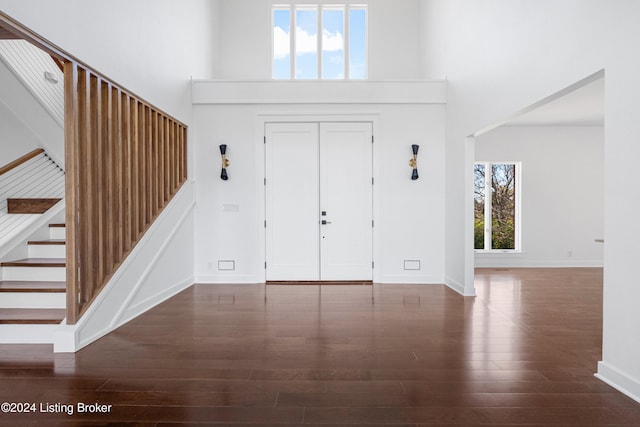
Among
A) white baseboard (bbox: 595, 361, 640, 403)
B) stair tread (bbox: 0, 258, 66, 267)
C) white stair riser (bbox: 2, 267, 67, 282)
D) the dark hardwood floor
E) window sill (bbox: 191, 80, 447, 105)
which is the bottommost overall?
the dark hardwood floor

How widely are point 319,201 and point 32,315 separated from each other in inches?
149

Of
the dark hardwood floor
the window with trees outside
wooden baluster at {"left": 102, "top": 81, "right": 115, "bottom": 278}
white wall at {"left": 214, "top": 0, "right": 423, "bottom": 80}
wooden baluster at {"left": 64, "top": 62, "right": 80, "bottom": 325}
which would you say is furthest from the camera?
the window with trees outside

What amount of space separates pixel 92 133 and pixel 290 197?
10.1 ft

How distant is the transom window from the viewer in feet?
24.7

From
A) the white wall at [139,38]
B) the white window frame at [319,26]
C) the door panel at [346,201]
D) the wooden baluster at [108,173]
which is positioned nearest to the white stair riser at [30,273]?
the wooden baluster at [108,173]

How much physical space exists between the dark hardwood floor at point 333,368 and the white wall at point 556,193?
10.8 ft

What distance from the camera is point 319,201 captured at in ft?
19.7

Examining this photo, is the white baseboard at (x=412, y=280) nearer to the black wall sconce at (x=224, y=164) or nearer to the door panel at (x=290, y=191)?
the door panel at (x=290, y=191)

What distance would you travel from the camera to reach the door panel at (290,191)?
601cm

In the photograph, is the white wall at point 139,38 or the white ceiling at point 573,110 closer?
the white wall at point 139,38

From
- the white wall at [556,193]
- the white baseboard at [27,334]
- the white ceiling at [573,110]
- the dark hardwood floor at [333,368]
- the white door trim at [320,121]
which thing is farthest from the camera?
the white wall at [556,193]

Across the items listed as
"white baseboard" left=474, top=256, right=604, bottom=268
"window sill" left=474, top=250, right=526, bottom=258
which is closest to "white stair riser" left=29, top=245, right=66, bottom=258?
"window sill" left=474, top=250, right=526, bottom=258

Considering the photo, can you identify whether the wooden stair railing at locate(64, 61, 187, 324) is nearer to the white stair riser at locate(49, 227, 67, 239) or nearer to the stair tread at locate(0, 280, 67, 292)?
the stair tread at locate(0, 280, 67, 292)

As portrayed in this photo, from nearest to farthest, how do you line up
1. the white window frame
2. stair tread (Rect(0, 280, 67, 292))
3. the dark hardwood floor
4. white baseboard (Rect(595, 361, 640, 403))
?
the dark hardwood floor → white baseboard (Rect(595, 361, 640, 403)) → stair tread (Rect(0, 280, 67, 292)) → the white window frame
